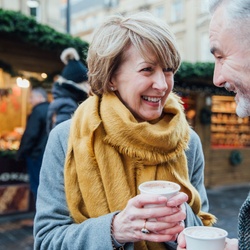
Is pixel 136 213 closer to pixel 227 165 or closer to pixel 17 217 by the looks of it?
pixel 17 217

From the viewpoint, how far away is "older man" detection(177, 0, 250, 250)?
1.32 metres

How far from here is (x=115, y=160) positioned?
5.15 feet

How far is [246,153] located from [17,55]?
23.0 feet

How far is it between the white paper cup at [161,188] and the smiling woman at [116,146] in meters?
0.19

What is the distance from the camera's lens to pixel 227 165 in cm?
1047

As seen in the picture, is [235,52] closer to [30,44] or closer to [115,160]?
[115,160]

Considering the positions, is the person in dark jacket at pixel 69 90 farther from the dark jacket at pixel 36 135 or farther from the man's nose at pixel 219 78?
the man's nose at pixel 219 78

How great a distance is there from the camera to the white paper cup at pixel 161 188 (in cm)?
123

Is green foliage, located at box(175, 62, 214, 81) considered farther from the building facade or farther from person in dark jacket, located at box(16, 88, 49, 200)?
the building facade

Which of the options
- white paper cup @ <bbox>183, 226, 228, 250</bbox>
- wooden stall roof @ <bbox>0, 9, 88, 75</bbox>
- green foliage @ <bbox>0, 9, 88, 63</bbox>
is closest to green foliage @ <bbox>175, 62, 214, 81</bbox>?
wooden stall roof @ <bbox>0, 9, 88, 75</bbox>

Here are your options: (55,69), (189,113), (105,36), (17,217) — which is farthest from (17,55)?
(105,36)

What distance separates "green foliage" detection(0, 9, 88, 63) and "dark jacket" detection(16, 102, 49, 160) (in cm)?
105

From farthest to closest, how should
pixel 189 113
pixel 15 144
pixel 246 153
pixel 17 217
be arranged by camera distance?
pixel 246 153, pixel 189 113, pixel 15 144, pixel 17 217

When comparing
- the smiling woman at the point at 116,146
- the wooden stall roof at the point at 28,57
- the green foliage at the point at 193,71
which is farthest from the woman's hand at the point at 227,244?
the green foliage at the point at 193,71
